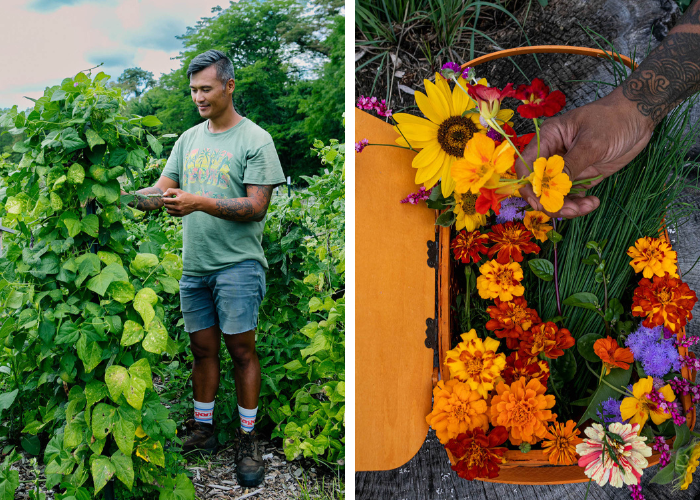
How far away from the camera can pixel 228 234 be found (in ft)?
5.72

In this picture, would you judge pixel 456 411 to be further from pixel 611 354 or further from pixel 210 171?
pixel 210 171

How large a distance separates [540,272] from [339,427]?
95 cm

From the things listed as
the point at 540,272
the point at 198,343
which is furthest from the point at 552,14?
the point at 198,343

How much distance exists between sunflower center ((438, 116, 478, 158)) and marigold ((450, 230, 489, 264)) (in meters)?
0.19

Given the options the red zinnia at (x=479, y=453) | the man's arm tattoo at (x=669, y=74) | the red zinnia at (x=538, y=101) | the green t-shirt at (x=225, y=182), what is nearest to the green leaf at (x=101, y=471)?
the green t-shirt at (x=225, y=182)

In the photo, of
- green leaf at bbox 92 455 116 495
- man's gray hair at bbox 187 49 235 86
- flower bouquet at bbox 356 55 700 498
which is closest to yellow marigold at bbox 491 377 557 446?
flower bouquet at bbox 356 55 700 498

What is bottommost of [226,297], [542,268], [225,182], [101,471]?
[101,471]

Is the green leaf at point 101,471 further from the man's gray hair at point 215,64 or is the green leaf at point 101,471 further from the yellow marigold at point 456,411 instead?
the man's gray hair at point 215,64

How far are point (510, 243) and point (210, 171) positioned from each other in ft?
3.70

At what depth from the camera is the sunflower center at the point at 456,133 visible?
1022 millimetres

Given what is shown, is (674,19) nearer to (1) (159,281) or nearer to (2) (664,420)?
(2) (664,420)

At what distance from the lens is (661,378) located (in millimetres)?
1033

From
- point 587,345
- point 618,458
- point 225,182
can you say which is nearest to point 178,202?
point 225,182

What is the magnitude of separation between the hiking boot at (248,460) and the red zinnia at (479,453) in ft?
3.26
